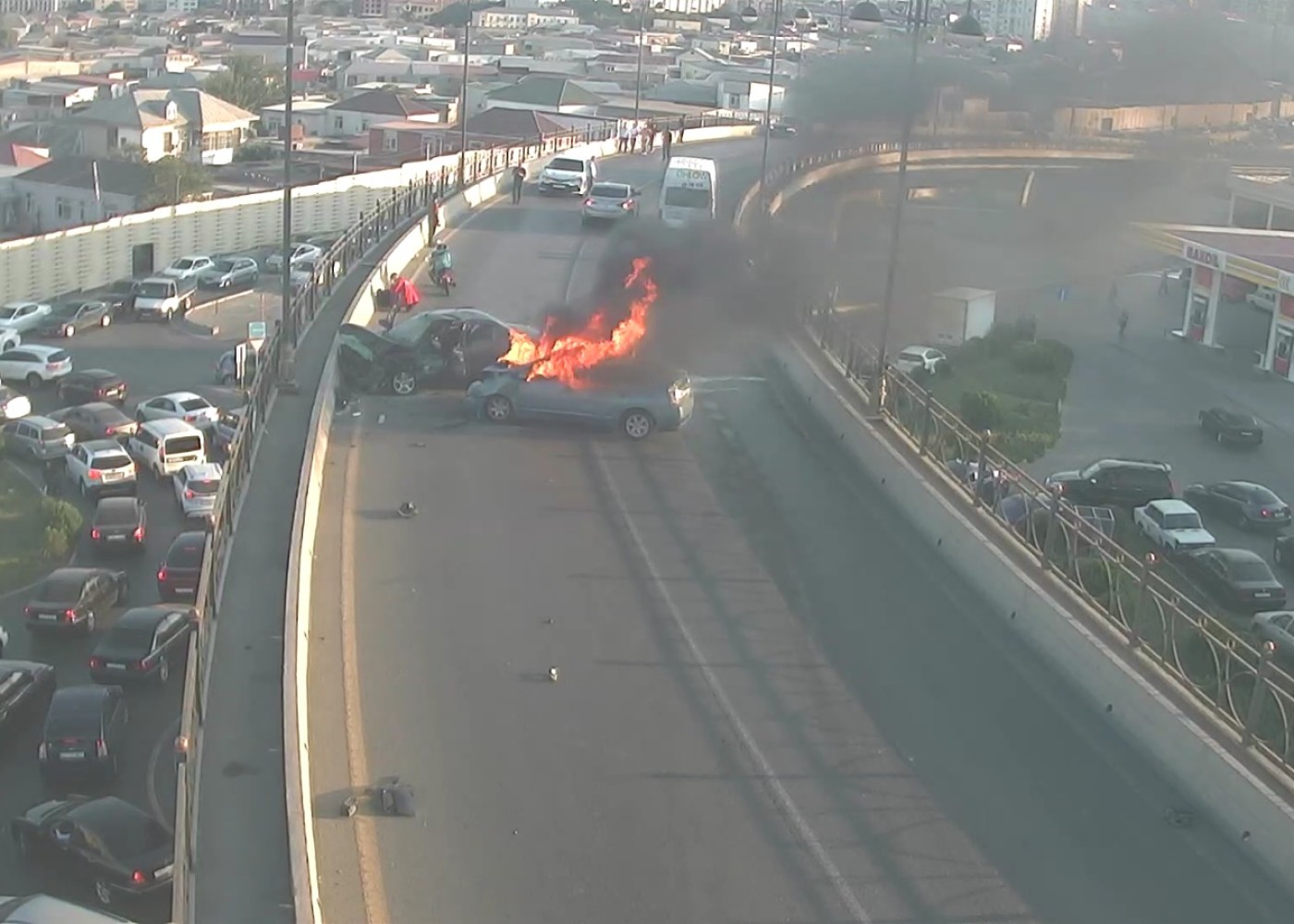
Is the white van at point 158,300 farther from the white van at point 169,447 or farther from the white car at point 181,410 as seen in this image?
the white van at point 169,447

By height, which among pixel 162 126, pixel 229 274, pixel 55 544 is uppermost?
pixel 162 126

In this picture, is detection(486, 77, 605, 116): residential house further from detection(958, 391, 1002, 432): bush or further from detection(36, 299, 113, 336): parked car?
detection(958, 391, 1002, 432): bush

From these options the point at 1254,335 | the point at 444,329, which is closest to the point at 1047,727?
the point at 444,329

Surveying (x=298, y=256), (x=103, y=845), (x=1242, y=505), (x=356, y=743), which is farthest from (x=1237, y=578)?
(x=298, y=256)

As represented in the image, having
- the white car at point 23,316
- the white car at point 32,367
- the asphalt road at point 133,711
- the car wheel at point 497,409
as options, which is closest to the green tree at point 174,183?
the white car at point 23,316

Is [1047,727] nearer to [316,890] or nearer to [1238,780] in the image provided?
[1238,780]

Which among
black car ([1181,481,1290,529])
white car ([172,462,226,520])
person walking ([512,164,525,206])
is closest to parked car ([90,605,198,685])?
white car ([172,462,226,520])

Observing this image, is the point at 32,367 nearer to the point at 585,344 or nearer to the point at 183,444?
the point at 183,444
